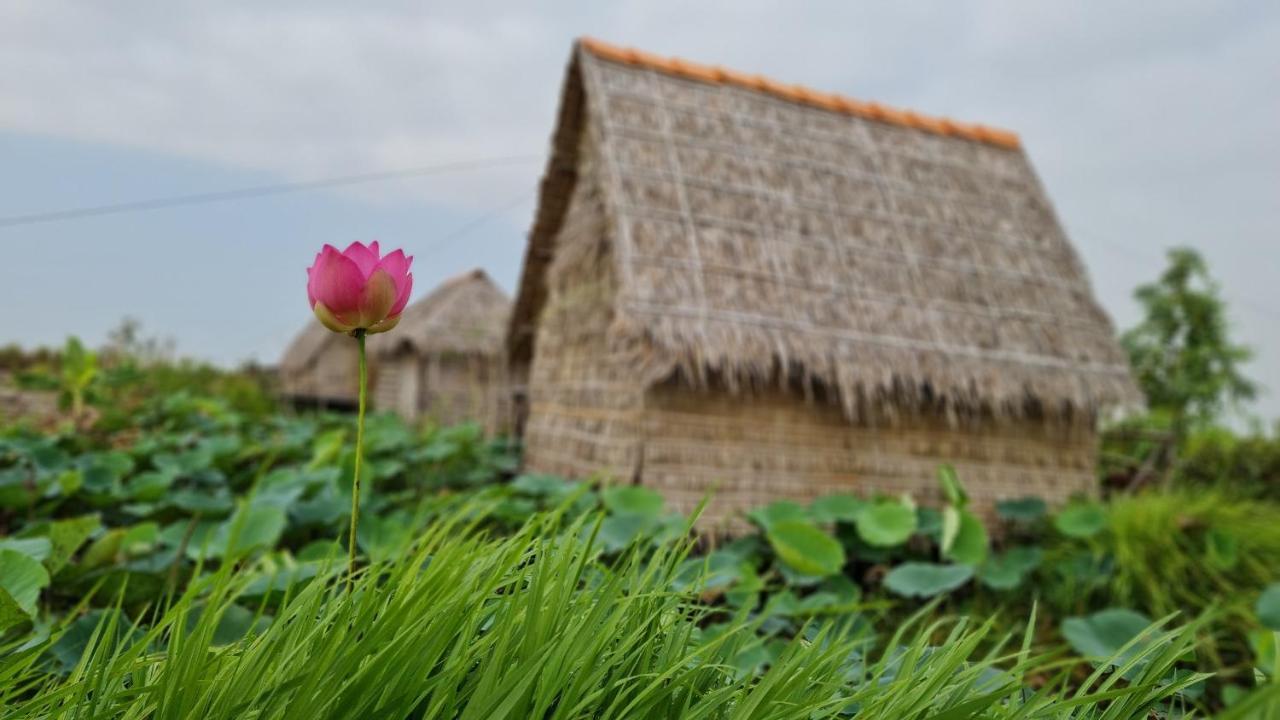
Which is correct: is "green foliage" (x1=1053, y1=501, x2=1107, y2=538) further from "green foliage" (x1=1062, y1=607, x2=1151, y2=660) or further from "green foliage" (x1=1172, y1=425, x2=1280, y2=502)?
"green foliage" (x1=1172, y1=425, x2=1280, y2=502)

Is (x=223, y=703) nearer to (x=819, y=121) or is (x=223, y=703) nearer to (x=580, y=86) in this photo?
(x=580, y=86)

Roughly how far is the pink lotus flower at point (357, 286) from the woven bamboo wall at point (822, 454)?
11.2ft

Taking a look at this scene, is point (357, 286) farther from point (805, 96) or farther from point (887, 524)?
point (805, 96)

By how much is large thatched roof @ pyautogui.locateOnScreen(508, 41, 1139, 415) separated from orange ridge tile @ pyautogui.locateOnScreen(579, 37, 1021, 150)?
0.02 meters

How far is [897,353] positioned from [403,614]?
4463 millimetres

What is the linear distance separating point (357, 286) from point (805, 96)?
20.3ft

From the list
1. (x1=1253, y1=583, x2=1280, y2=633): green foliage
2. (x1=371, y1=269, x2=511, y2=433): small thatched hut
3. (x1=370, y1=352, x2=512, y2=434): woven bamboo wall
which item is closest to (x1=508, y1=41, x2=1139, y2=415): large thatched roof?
(x1=1253, y1=583, x2=1280, y2=633): green foliage

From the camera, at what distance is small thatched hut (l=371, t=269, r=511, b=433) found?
13.1 meters

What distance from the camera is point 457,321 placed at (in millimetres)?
13812

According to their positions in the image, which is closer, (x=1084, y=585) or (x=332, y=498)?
(x=332, y=498)

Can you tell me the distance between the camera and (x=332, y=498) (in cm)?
315

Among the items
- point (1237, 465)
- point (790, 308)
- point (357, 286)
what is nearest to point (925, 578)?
point (790, 308)

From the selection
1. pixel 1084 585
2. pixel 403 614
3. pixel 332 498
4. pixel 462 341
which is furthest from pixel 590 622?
pixel 462 341

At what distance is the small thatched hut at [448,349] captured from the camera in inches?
516
